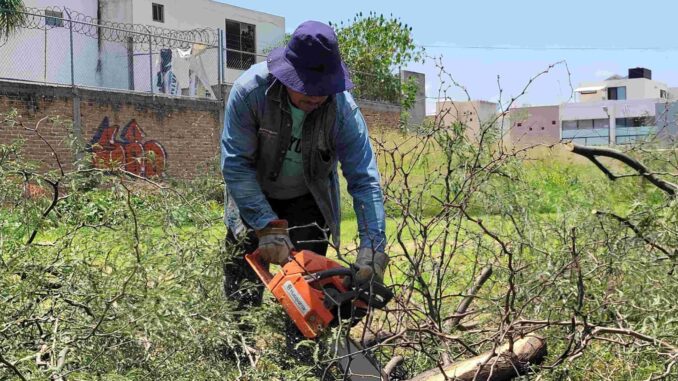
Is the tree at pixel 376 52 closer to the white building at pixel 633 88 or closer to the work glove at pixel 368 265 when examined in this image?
the work glove at pixel 368 265

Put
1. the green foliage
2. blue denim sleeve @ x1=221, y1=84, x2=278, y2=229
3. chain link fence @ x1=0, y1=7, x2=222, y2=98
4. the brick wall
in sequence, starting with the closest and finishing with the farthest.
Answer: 1. the green foliage
2. blue denim sleeve @ x1=221, y1=84, x2=278, y2=229
3. the brick wall
4. chain link fence @ x1=0, y1=7, x2=222, y2=98

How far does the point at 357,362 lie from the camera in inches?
115

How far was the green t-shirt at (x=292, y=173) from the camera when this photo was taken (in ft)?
11.6

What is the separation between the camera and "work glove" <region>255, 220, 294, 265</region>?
3.26 m

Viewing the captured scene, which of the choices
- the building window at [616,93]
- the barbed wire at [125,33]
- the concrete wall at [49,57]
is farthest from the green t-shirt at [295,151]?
the building window at [616,93]

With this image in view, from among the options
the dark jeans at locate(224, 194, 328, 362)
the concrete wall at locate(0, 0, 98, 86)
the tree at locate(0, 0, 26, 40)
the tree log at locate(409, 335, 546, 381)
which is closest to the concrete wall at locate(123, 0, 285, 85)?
the concrete wall at locate(0, 0, 98, 86)

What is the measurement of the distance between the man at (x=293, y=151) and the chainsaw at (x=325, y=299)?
13cm

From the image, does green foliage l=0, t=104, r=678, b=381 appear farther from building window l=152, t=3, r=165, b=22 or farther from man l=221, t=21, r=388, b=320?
building window l=152, t=3, r=165, b=22

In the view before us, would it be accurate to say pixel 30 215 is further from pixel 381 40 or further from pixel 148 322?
pixel 381 40

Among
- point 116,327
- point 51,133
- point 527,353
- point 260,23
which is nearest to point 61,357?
point 116,327

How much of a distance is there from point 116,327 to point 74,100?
492 inches

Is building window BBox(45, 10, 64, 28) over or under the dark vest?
over

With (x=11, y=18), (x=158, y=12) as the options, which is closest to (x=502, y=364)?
(x=11, y=18)

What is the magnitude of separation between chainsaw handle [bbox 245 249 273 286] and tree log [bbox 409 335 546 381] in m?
0.76
